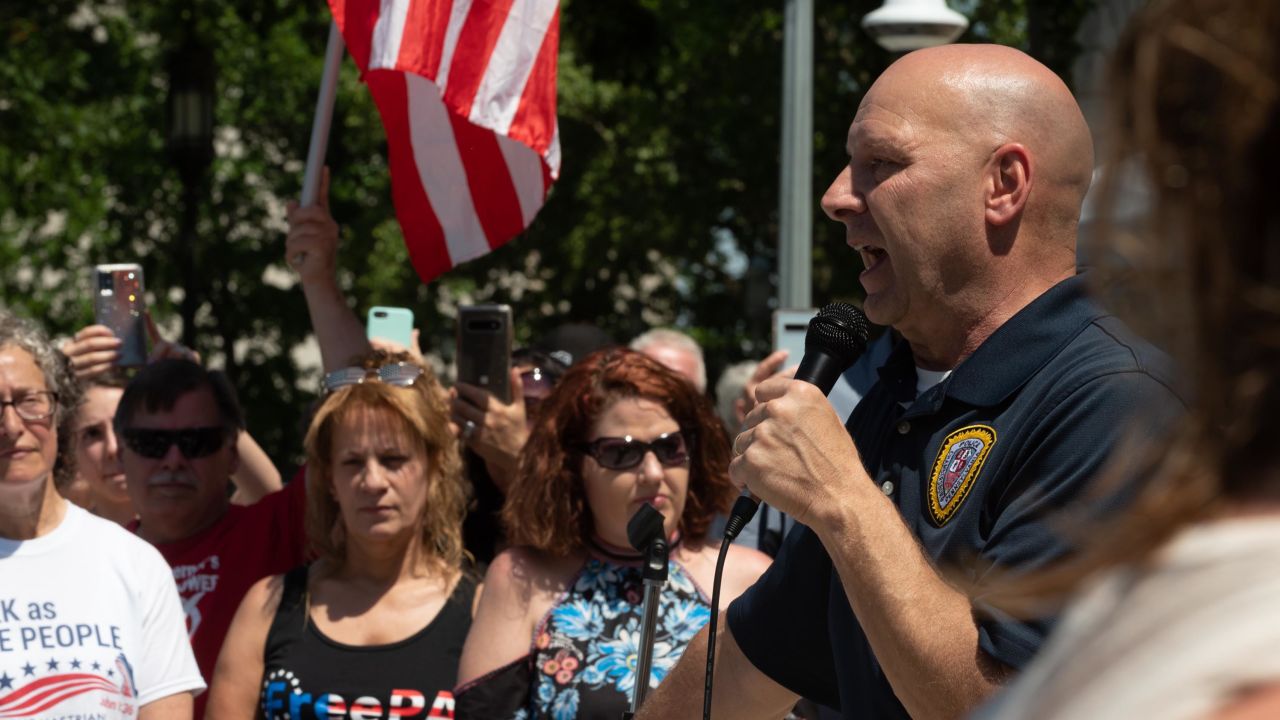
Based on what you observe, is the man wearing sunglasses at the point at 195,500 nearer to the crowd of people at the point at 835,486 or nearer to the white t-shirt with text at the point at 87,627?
the crowd of people at the point at 835,486

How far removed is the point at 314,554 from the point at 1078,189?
3.26 meters

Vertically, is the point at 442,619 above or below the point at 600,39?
below

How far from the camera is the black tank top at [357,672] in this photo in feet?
15.1

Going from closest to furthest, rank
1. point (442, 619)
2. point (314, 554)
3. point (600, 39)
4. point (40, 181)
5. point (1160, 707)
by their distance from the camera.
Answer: point (1160, 707) → point (442, 619) → point (314, 554) → point (600, 39) → point (40, 181)

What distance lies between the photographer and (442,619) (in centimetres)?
486

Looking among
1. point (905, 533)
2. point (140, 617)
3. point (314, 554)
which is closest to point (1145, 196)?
point (905, 533)

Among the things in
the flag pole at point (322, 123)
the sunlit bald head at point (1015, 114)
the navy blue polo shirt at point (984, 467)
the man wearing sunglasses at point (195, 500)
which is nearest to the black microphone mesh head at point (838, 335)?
the navy blue polo shirt at point (984, 467)

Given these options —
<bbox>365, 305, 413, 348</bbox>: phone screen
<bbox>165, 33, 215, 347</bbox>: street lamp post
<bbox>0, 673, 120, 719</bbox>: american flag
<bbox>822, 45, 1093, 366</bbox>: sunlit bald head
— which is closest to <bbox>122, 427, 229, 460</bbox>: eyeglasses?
<bbox>365, 305, 413, 348</bbox>: phone screen

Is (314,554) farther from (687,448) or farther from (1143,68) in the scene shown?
(1143,68)

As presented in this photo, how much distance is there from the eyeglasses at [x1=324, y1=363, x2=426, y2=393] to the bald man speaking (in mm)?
2462

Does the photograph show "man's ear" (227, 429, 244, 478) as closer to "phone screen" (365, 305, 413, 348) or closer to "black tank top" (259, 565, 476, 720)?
"phone screen" (365, 305, 413, 348)

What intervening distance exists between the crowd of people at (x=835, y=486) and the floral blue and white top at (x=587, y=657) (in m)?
0.01

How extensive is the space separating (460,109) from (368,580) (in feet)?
5.46

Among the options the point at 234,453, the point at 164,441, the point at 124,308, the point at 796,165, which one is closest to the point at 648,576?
the point at 164,441
